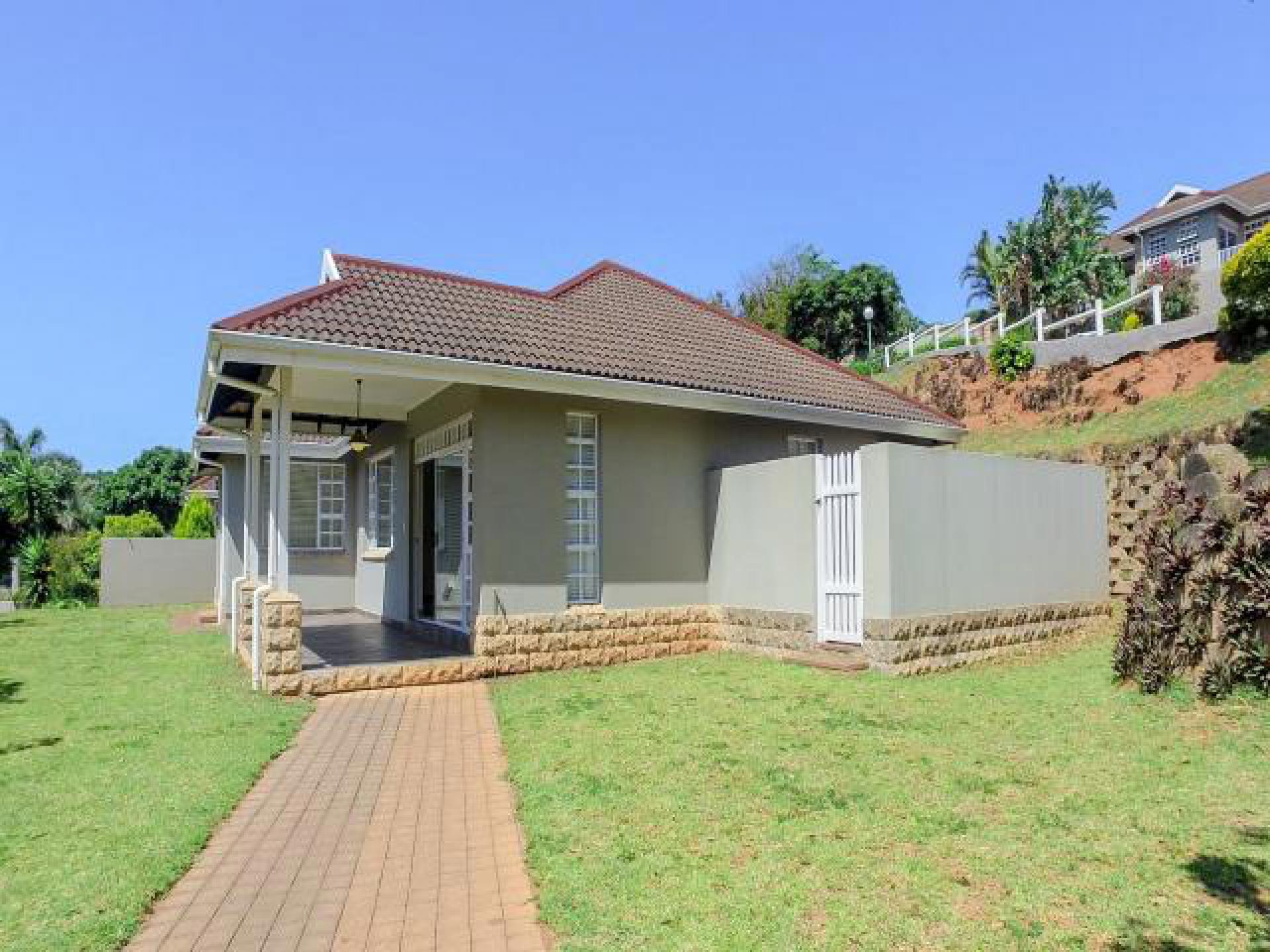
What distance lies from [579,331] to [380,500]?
5662 mm

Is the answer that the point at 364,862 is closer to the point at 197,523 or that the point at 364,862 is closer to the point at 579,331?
the point at 579,331

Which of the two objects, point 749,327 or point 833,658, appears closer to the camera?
point 833,658

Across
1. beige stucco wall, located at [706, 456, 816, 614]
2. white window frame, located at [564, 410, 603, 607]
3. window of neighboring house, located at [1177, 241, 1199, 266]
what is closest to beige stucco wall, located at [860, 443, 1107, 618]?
beige stucco wall, located at [706, 456, 816, 614]

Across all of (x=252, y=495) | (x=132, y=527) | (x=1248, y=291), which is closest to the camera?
(x=252, y=495)

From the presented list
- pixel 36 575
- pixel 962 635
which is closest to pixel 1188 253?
pixel 962 635

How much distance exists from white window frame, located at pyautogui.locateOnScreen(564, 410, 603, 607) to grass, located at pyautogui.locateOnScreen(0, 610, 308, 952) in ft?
12.2

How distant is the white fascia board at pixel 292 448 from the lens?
1706 centimetres

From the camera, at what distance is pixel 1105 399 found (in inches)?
847

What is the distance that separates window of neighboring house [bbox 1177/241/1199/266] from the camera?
108ft

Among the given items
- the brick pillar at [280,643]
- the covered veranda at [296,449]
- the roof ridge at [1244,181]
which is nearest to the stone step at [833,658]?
the covered veranda at [296,449]

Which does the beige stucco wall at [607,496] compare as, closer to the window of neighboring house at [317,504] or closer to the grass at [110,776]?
the grass at [110,776]

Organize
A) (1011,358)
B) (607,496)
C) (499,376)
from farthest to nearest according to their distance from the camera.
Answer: (1011,358)
(607,496)
(499,376)

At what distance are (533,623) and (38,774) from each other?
5.25 metres

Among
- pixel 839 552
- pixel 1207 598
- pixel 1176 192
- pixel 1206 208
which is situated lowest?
pixel 1207 598
